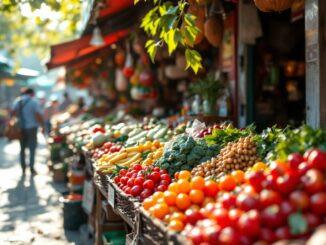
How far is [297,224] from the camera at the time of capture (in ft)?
7.41

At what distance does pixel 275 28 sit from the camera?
359 inches

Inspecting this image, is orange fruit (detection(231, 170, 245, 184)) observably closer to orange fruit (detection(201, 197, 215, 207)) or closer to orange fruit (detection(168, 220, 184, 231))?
orange fruit (detection(201, 197, 215, 207))

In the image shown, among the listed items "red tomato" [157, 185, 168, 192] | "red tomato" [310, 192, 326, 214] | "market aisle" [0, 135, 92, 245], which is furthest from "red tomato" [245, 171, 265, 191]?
"market aisle" [0, 135, 92, 245]

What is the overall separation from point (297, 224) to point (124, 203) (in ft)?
6.84

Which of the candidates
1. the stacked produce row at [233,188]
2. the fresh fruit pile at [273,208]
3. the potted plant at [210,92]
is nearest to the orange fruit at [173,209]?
the stacked produce row at [233,188]

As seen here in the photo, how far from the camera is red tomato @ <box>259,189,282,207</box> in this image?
8.10 feet

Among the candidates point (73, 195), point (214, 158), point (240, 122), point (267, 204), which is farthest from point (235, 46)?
point (267, 204)

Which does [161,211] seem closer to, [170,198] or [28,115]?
[170,198]

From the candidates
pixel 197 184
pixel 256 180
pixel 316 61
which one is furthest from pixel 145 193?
pixel 316 61

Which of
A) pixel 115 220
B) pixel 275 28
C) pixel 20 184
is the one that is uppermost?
pixel 275 28

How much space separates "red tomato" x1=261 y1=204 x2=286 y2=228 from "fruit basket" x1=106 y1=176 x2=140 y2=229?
1.39 metres

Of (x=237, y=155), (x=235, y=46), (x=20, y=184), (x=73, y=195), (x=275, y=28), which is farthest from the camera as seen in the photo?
(x=20, y=184)

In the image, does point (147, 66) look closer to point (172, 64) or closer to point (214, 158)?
point (172, 64)

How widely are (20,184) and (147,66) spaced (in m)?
4.21
